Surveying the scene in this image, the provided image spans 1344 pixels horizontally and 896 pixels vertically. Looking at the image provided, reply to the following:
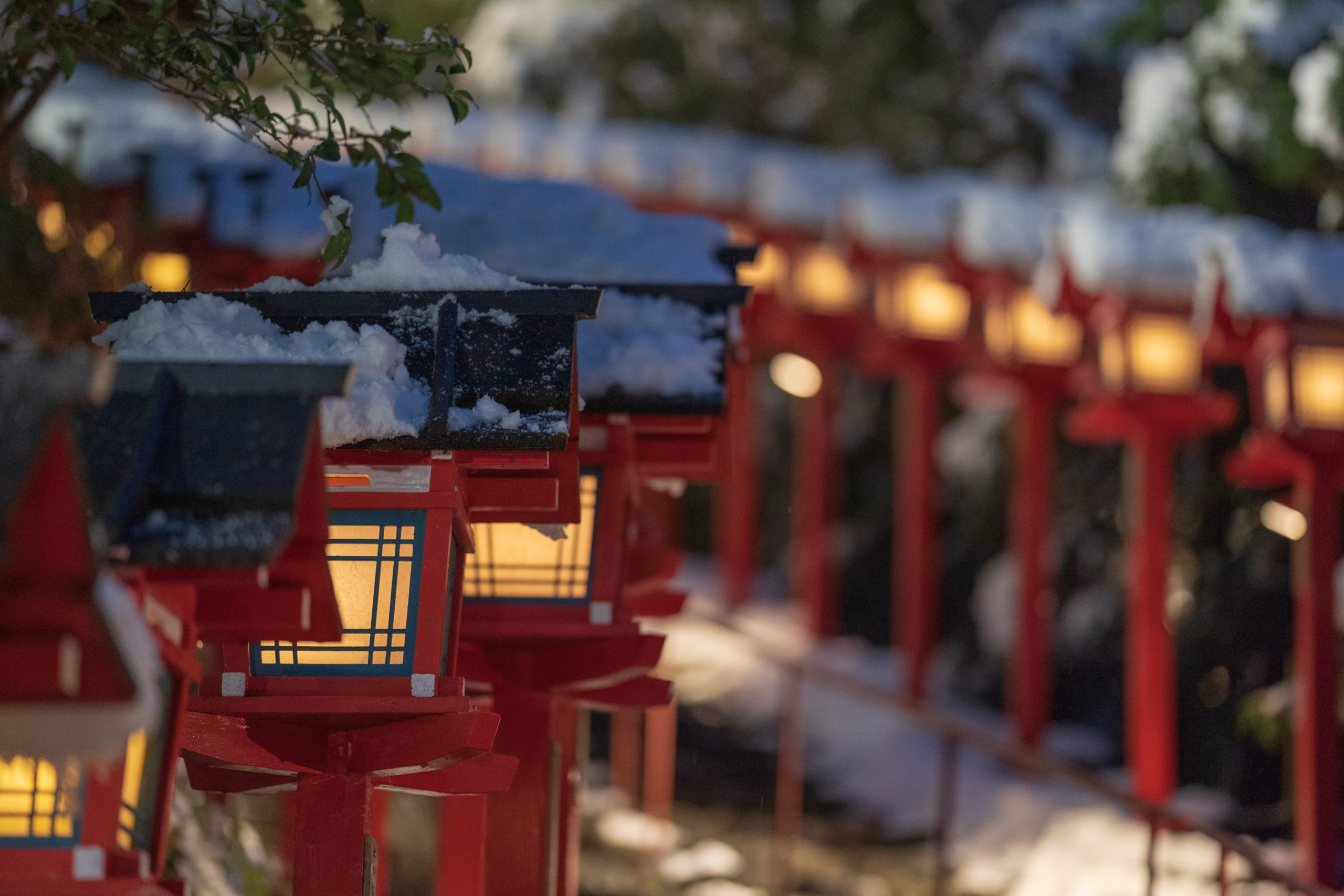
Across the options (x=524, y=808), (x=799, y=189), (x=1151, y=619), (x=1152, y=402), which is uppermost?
(x=799, y=189)

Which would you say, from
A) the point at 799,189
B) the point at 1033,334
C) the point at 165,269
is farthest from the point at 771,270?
the point at 165,269

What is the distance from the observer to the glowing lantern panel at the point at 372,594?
13.7 feet

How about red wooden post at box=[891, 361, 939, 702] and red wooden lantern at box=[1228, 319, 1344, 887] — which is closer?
red wooden lantern at box=[1228, 319, 1344, 887]

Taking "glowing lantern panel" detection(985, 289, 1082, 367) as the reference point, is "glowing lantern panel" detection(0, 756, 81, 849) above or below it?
below

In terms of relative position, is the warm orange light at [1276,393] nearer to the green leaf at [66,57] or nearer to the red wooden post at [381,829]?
the red wooden post at [381,829]

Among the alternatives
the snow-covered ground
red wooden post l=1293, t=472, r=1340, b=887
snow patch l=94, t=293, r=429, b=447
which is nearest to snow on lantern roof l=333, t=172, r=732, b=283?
snow patch l=94, t=293, r=429, b=447

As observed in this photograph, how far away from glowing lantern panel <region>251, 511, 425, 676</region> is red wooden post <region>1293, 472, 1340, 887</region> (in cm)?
632

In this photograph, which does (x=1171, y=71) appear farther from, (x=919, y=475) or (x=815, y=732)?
(x=815, y=732)

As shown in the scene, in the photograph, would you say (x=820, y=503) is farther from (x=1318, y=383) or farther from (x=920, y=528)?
(x=1318, y=383)

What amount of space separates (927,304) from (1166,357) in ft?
7.73

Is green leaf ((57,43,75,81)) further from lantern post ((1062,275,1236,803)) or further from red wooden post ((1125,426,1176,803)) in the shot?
red wooden post ((1125,426,1176,803))

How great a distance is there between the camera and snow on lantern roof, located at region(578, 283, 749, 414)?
211 inches

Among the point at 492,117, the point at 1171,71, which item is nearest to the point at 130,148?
the point at 492,117

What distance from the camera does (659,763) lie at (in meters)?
10.7
